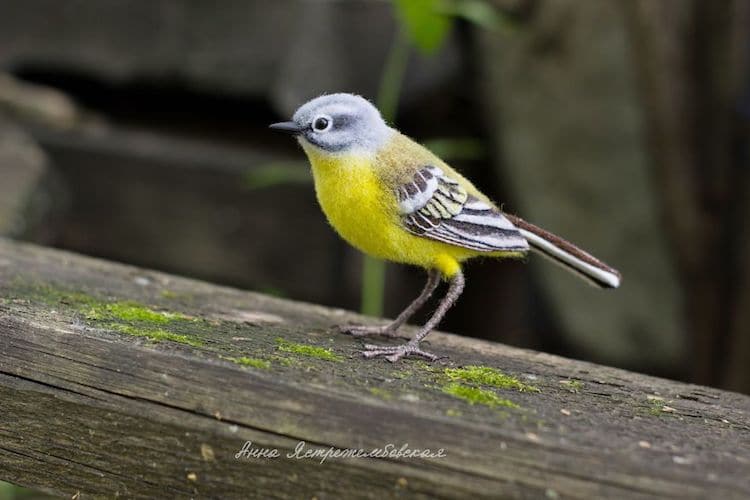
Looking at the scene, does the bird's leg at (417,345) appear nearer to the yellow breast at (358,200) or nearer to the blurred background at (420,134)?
the yellow breast at (358,200)

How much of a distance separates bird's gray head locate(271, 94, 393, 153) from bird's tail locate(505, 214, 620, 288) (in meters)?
0.52

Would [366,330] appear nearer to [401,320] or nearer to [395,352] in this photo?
[401,320]

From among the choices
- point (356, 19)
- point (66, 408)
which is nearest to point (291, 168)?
point (356, 19)

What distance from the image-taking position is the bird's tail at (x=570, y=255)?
2818 mm

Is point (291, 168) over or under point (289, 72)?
under

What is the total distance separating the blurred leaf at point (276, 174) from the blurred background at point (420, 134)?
0.03m

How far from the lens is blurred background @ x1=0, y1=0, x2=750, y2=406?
4934 mm

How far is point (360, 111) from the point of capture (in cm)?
268

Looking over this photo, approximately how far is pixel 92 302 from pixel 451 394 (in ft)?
3.52

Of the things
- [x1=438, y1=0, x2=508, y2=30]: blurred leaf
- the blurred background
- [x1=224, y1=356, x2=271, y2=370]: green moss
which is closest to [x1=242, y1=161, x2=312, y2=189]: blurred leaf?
the blurred background

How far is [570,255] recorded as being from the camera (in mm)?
2832

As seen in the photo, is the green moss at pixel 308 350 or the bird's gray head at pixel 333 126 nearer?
the green moss at pixel 308 350

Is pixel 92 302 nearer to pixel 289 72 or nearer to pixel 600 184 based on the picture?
pixel 289 72

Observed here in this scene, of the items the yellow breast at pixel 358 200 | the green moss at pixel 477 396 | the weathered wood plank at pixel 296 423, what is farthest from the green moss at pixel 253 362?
the yellow breast at pixel 358 200
